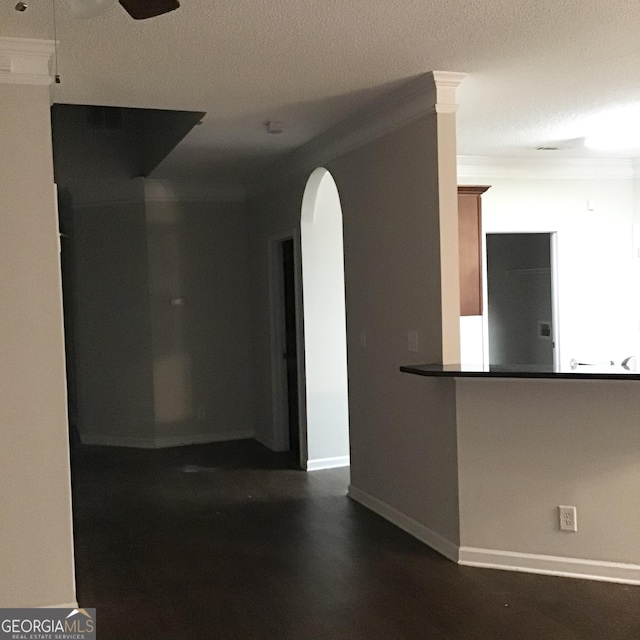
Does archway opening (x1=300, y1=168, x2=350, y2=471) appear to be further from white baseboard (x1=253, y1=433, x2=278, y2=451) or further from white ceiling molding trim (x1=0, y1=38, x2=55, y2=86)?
white ceiling molding trim (x1=0, y1=38, x2=55, y2=86)

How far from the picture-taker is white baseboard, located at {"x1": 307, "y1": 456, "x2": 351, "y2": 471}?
584cm

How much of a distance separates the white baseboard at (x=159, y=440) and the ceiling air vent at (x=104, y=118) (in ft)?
9.38

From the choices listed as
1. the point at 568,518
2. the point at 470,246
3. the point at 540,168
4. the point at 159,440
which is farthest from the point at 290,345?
the point at 568,518

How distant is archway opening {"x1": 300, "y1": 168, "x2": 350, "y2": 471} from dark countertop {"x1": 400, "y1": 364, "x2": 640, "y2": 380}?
7.00 ft

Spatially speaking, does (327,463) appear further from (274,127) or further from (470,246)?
(274,127)

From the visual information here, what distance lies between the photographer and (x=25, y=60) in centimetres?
303

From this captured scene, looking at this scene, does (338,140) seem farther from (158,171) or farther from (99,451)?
(99,451)

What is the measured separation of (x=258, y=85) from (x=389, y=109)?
0.81 m

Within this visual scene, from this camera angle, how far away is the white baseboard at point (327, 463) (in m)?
5.84

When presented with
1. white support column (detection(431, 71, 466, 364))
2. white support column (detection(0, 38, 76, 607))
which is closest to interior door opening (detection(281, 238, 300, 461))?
white support column (detection(431, 71, 466, 364))

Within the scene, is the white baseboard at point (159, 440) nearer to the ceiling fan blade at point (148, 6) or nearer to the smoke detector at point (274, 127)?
the smoke detector at point (274, 127)

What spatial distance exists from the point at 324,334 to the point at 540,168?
2.35 metres

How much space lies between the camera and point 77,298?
7.03 meters

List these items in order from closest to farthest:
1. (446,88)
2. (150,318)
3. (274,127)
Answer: (446,88) → (274,127) → (150,318)
